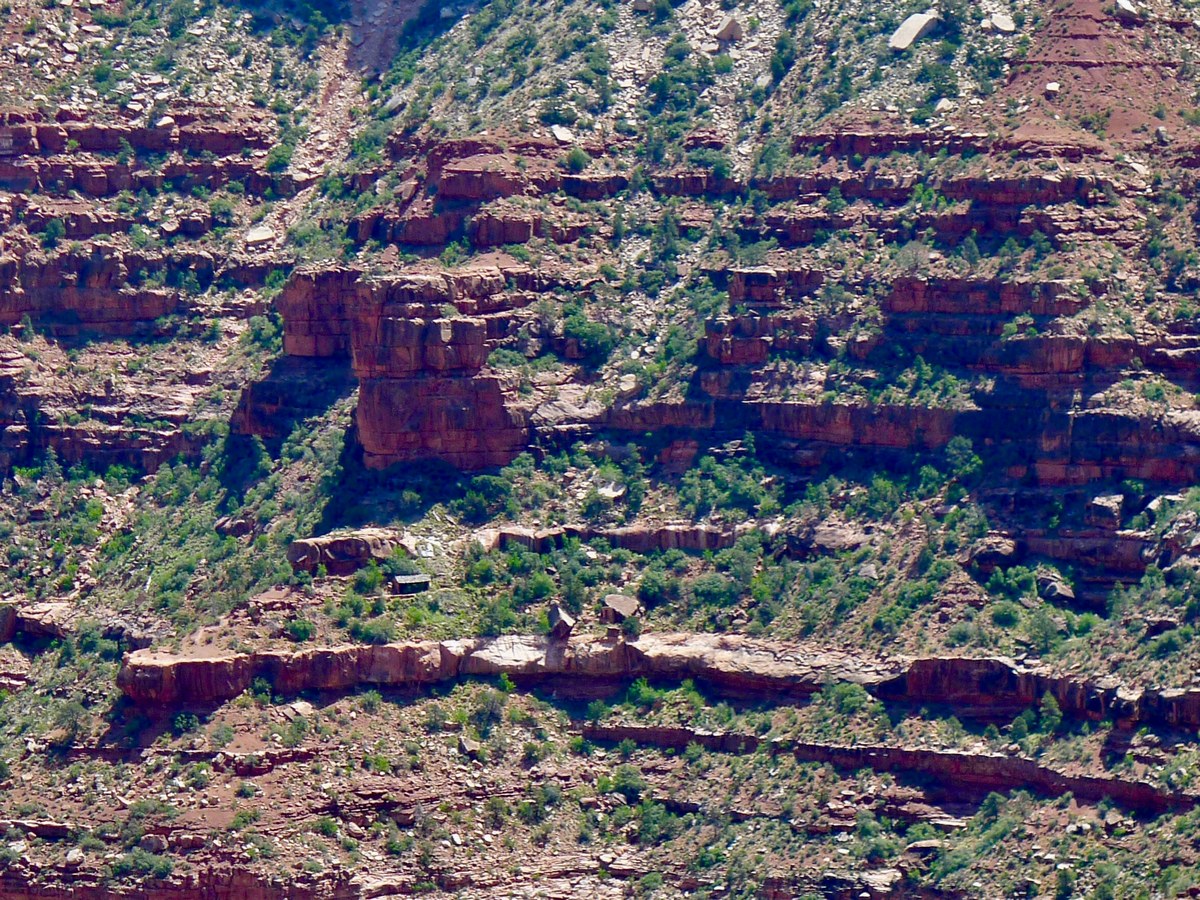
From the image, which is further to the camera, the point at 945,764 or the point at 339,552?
the point at 339,552

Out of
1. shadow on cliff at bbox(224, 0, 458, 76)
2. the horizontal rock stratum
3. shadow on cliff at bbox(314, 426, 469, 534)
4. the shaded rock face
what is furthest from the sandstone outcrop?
shadow on cliff at bbox(224, 0, 458, 76)

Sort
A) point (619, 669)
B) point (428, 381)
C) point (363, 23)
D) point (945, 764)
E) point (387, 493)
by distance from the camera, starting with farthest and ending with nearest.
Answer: point (363, 23)
point (428, 381)
point (387, 493)
point (619, 669)
point (945, 764)

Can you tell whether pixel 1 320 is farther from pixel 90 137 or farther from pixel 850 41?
pixel 850 41

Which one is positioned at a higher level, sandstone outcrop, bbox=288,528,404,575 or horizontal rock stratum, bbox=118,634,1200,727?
sandstone outcrop, bbox=288,528,404,575

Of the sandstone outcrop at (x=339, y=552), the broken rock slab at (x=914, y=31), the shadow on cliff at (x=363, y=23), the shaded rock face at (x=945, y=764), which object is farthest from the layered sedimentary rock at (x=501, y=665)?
the shadow on cliff at (x=363, y=23)

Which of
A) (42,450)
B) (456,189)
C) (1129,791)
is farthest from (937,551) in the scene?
(42,450)

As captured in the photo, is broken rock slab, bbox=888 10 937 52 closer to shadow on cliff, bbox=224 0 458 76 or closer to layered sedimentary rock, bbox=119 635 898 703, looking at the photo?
shadow on cliff, bbox=224 0 458 76

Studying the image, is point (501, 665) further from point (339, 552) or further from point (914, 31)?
point (914, 31)

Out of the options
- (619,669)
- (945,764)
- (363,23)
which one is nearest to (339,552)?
(619,669)

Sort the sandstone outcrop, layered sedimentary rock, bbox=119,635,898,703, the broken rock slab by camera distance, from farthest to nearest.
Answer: the broken rock slab < the sandstone outcrop < layered sedimentary rock, bbox=119,635,898,703

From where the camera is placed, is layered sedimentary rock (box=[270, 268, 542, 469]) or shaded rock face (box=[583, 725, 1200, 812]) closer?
shaded rock face (box=[583, 725, 1200, 812])

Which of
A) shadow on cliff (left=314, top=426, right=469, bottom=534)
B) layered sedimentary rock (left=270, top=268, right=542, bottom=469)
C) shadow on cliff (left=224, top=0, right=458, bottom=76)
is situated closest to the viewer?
shadow on cliff (left=314, top=426, right=469, bottom=534)
